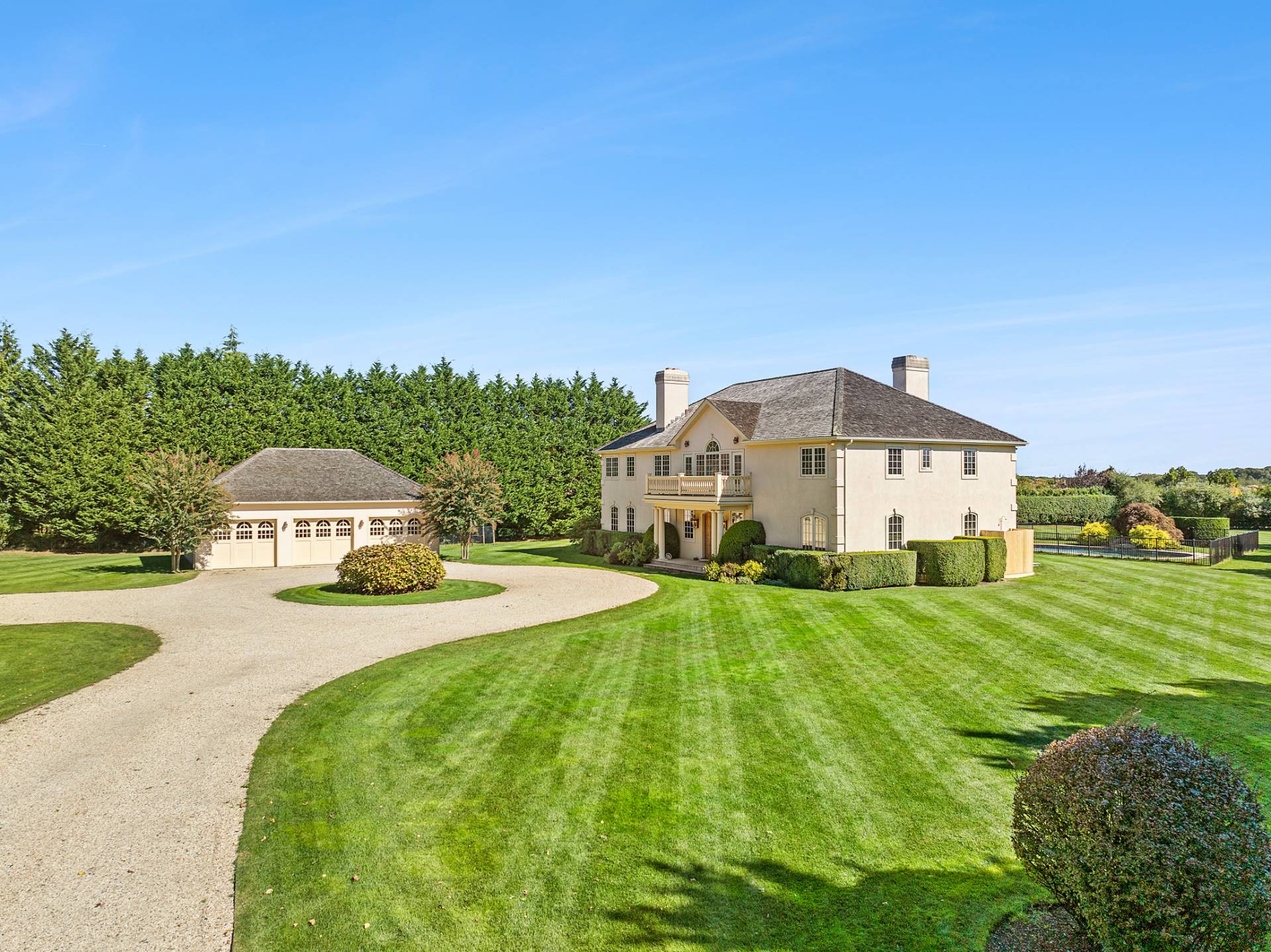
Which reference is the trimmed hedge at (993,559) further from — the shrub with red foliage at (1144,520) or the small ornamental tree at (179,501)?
the small ornamental tree at (179,501)

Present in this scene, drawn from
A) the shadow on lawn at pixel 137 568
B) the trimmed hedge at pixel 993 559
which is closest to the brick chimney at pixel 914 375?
the trimmed hedge at pixel 993 559

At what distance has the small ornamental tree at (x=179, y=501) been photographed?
109 feet

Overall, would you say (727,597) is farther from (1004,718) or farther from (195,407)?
(195,407)

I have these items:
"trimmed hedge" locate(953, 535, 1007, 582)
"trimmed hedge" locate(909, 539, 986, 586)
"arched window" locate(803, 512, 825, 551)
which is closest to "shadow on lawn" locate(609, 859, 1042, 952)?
"trimmed hedge" locate(909, 539, 986, 586)

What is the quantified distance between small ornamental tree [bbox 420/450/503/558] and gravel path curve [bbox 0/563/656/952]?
44.5ft

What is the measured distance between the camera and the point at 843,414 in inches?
1194

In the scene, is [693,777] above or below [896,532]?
below

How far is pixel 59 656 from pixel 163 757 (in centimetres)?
889

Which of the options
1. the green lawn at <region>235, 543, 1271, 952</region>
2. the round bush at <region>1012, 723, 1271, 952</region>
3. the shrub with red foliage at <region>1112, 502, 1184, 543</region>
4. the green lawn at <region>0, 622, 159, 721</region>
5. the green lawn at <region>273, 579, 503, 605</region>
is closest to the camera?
the round bush at <region>1012, 723, 1271, 952</region>

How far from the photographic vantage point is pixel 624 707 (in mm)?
13469

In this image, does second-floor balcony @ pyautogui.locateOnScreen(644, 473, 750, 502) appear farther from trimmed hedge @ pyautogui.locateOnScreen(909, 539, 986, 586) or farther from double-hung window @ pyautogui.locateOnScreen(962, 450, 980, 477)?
double-hung window @ pyautogui.locateOnScreen(962, 450, 980, 477)

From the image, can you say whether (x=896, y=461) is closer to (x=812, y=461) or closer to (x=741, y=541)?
(x=812, y=461)

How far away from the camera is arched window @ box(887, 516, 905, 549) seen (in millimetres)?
29922

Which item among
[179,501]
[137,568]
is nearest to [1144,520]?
[179,501]
